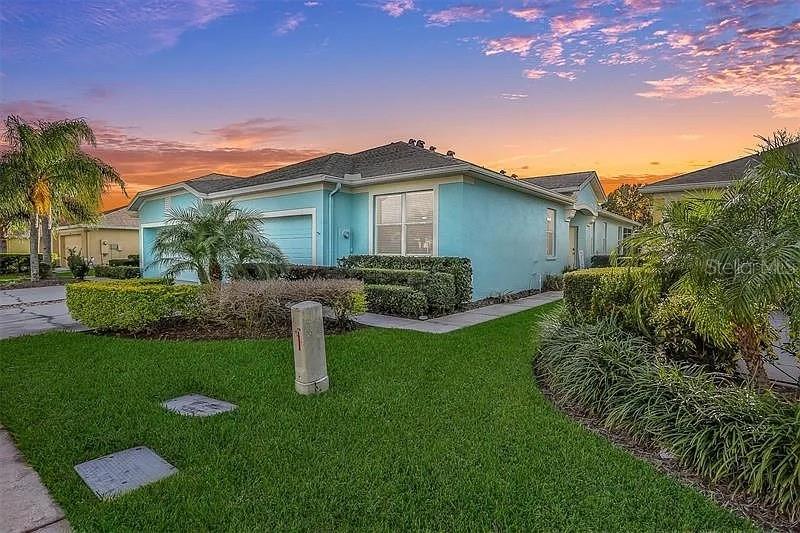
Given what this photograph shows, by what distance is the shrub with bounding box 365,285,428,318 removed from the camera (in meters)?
9.33

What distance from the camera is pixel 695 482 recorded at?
2.99 m

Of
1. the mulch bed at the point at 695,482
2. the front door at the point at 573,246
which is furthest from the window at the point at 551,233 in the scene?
the mulch bed at the point at 695,482

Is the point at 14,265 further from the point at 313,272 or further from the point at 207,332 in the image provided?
the point at 207,332

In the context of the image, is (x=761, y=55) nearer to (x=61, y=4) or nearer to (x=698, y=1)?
(x=698, y=1)

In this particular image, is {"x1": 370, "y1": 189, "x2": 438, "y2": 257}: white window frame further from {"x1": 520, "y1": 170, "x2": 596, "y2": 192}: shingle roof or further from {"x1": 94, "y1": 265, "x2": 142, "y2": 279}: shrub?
{"x1": 94, "y1": 265, "x2": 142, "y2": 279}: shrub

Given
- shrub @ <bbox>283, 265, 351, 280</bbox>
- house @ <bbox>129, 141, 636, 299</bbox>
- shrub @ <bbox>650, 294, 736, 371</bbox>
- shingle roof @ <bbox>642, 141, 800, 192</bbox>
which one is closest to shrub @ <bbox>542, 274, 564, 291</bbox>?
house @ <bbox>129, 141, 636, 299</bbox>

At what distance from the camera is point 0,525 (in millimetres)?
2479

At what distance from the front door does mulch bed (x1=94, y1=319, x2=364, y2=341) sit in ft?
43.8

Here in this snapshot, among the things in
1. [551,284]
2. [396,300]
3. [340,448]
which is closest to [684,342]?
[340,448]

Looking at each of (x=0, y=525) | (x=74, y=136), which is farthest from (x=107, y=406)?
(x=74, y=136)

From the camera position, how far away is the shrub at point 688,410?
9.27 ft

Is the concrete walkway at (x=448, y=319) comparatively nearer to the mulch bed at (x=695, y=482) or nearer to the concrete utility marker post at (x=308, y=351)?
the concrete utility marker post at (x=308, y=351)

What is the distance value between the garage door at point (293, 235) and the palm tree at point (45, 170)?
10.2 metres

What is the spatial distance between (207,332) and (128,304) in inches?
53.5
